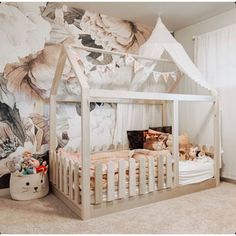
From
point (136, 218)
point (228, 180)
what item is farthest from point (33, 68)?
point (228, 180)

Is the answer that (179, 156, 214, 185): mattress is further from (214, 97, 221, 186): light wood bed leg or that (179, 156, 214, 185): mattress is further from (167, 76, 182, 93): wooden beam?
(167, 76, 182, 93): wooden beam

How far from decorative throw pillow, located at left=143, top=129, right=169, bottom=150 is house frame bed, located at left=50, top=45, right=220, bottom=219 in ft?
1.49

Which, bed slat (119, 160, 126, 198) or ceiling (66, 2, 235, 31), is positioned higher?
ceiling (66, 2, 235, 31)

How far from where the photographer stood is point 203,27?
12.2ft

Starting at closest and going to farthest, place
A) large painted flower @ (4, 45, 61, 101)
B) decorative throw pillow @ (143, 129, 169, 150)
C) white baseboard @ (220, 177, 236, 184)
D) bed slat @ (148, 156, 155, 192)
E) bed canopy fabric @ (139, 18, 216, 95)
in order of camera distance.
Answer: bed slat @ (148, 156, 155, 192) < large painted flower @ (4, 45, 61, 101) < bed canopy fabric @ (139, 18, 216, 95) < decorative throw pillow @ (143, 129, 169, 150) < white baseboard @ (220, 177, 236, 184)

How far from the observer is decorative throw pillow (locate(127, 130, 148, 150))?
354 cm

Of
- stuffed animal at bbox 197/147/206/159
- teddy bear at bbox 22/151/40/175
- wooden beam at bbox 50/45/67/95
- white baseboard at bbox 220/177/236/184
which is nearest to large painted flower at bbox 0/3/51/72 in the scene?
wooden beam at bbox 50/45/67/95

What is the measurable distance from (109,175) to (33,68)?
170 centimetres

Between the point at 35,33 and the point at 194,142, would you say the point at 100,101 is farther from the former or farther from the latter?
the point at 194,142

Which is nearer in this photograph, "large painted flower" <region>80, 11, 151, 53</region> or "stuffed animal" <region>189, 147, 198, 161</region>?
"stuffed animal" <region>189, 147, 198, 161</region>

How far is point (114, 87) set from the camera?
3607 mm

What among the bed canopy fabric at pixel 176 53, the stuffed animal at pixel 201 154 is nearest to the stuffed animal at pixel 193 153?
the stuffed animal at pixel 201 154

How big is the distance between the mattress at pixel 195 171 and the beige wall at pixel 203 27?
1735 millimetres

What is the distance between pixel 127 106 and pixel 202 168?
4.33 ft
